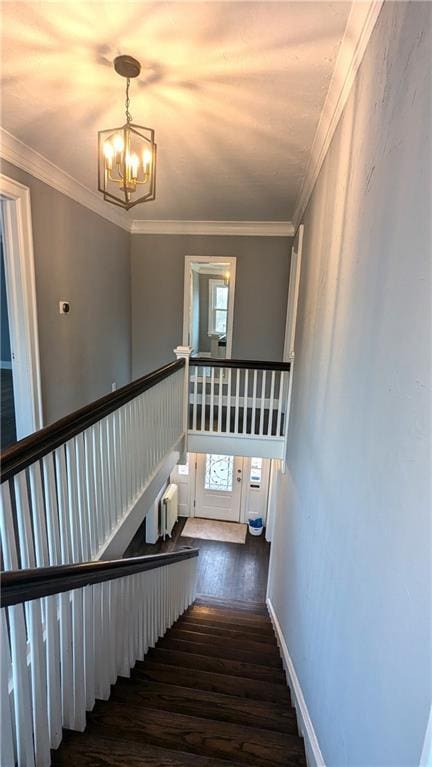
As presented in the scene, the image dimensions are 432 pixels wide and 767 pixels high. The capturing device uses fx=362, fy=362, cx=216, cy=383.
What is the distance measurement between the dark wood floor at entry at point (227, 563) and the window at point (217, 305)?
440 centimetres

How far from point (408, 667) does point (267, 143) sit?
2.92m

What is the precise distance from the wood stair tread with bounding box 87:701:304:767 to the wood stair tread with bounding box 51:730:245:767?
0.19ft

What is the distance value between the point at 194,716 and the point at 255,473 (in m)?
5.26

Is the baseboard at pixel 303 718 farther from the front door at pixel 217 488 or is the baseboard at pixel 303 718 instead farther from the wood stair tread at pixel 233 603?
the front door at pixel 217 488

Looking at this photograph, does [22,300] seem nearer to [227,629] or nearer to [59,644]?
[59,644]

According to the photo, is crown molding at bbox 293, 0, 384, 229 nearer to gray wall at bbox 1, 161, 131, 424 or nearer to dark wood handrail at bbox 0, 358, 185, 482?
dark wood handrail at bbox 0, 358, 185, 482

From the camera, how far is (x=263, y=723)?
5.73ft

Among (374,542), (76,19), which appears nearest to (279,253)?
(76,19)

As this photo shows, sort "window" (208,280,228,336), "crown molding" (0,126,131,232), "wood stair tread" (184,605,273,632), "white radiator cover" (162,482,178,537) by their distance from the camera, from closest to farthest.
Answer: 1. "crown molding" (0,126,131,232)
2. "wood stair tread" (184,605,273,632)
3. "white radiator cover" (162,482,178,537)
4. "window" (208,280,228,336)

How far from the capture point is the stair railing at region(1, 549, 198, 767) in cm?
98

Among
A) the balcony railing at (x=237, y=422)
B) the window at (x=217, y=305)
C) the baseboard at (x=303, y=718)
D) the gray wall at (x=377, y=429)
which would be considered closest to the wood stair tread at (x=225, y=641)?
the baseboard at (x=303, y=718)

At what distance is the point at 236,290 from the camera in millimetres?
4859

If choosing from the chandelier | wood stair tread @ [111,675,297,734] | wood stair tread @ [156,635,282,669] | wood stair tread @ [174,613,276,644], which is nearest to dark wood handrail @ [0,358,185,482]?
the chandelier

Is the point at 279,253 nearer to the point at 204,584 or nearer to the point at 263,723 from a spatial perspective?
the point at 263,723
